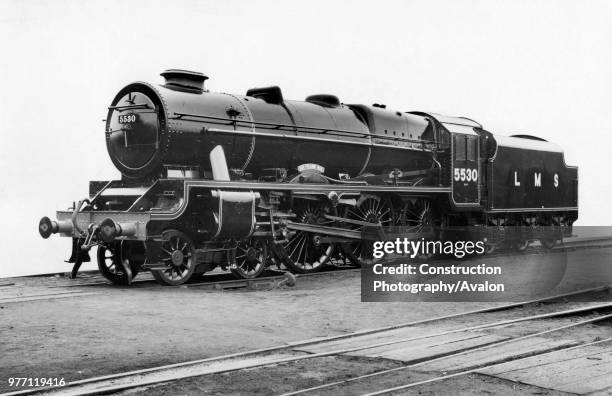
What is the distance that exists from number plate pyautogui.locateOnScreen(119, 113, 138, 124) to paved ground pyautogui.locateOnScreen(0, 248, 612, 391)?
8.45 feet

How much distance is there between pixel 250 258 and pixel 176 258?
1483 mm

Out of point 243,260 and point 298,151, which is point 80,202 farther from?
point 298,151

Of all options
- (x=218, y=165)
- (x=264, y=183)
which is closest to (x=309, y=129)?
(x=264, y=183)

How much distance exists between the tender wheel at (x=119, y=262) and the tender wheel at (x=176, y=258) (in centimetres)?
53

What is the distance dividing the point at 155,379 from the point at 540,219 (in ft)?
49.3

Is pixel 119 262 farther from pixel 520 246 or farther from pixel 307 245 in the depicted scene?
pixel 520 246

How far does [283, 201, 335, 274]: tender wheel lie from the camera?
1296 cm

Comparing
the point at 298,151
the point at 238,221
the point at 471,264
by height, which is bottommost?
the point at 471,264

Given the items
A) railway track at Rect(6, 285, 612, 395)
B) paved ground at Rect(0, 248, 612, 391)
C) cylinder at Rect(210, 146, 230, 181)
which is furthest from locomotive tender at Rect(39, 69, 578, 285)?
railway track at Rect(6, 285, 612, 395)

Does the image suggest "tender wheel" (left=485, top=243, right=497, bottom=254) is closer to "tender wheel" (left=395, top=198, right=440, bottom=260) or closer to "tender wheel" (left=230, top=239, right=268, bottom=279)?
"tender wheel" (left=395, top=198, right=440, bottom=260)

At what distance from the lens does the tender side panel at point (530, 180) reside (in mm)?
16781

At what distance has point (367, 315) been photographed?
28.2ft

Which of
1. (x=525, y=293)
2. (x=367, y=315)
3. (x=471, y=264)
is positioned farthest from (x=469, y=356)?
(x=471, y=264)

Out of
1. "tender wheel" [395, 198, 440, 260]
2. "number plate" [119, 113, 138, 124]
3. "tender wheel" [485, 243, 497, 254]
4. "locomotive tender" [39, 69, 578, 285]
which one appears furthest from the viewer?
"tender wheel" [485, 243, 497, 254]
